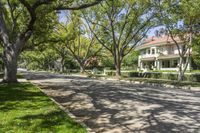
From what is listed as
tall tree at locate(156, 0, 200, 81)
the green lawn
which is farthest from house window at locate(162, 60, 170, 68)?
the green lawn

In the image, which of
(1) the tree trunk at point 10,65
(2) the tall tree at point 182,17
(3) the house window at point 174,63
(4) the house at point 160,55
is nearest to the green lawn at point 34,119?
(1) the tree trunk at point 10,65

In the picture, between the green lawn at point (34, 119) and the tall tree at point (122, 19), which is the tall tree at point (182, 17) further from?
the green lawn at point (34, 119)

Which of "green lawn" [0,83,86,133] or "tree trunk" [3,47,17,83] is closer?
"green lawn" [0,83,86,133]

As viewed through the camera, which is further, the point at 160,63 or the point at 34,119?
the point at 160,63

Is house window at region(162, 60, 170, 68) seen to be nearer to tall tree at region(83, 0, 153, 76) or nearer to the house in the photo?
the house

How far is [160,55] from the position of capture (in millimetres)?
61219

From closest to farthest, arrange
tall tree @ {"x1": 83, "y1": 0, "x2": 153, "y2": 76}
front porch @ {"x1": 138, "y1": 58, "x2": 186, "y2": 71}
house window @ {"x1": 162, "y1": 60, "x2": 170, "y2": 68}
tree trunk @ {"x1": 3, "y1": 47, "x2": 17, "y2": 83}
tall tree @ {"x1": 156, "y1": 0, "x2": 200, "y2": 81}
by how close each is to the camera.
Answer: tree trunk @ {"x1": 3, "y1": 47, "x2": 17, "y2": 83}, tall tree @ {"x1": 156, "y1": 0, "x2": 200, "y2": 81}, tall tree @ {"x1": 83, "y1": 0, "x2": 153, "y2": 76}, front porch @ {"x1": 138, "y1": 58, "x2": 186, "y2": 71}, house window @ {"x1": 162, "y1": 60, "x2": 170, "y2": 68}

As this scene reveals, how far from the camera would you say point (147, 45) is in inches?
2653

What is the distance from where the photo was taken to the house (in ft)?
190

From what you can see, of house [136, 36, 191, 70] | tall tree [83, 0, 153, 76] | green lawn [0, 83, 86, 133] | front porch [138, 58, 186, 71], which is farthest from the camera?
front porch [138, 58, 186, 71]

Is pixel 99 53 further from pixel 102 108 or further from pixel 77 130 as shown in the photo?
pixel 77 130

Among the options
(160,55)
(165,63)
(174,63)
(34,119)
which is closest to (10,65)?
(34,119)

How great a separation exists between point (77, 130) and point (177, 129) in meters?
2.67

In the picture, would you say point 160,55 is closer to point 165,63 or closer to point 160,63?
point 165,63
